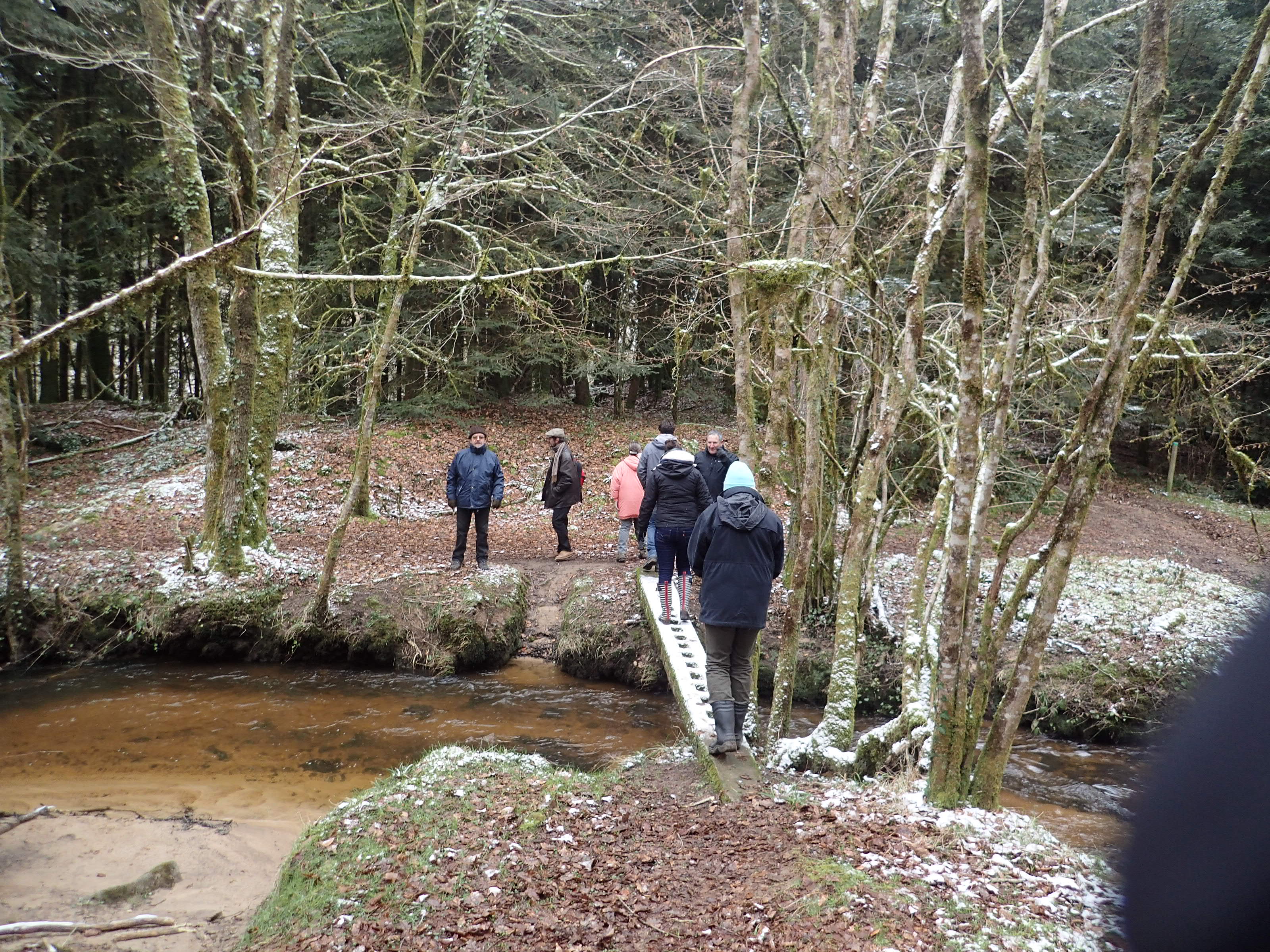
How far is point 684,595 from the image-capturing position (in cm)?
948

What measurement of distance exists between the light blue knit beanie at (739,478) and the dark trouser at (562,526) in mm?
7287

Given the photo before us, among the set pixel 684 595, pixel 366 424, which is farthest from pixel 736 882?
pixel 366 424

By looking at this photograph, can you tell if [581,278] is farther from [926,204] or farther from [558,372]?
[558,372]

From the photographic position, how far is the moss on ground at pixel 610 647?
10.5m

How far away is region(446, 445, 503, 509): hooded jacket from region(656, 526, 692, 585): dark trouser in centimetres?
350

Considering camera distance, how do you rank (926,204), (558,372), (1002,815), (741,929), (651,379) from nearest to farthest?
(741,929) → (1002,815) → (926,204) → (558,372) → (651,379)

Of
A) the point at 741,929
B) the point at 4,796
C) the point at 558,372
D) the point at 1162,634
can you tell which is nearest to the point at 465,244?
the point at 558,372

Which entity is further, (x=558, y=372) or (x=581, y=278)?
(x=558, y=372)

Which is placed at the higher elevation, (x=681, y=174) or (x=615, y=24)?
(x=615, y=24)

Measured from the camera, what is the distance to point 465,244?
17141 millimetres

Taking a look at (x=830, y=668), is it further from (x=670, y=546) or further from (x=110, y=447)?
(x=110, y=447)

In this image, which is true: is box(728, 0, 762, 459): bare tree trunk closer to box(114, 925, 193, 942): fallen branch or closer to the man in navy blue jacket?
the man in navy blue jacket

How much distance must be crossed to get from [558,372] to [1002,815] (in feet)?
69.1

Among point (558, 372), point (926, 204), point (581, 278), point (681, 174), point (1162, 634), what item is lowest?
point (1162, 634)
